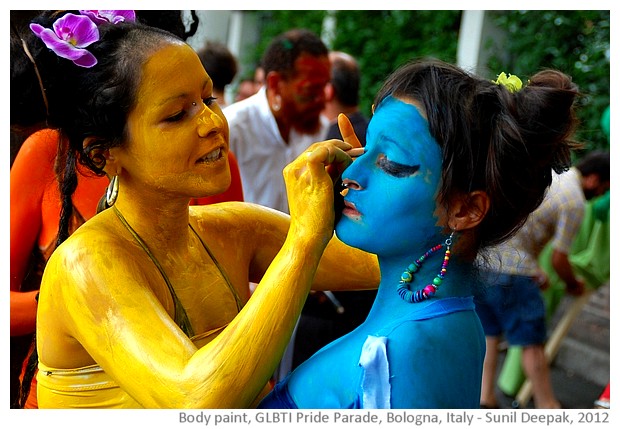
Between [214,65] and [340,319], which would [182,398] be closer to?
[340,319]

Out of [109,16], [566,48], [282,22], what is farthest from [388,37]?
[109,16]

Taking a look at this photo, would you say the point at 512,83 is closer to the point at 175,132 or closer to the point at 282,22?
the point at 175,132

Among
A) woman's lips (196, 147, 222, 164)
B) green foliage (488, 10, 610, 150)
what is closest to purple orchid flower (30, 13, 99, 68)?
woman's lips (196, 147, 222, 164)

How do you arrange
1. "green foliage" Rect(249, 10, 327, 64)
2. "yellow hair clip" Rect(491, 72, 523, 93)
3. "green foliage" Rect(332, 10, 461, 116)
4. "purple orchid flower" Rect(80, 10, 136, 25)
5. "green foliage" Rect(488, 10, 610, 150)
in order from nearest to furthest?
"yellow hair clip" Rect(491, 72, 523, 93) → "purple orchid flower" Rect(80, 10, 136, 25) → "green foliage" Rect(488, 10, 610, 150) → "green foliage" Rect(332, 10, 461, 116) → "green foliage" Rect(249, 10, 327, 64)

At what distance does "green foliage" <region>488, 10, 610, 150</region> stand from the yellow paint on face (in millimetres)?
5029

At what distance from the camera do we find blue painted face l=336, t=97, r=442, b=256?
1.65 metres

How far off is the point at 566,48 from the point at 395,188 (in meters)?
5.62

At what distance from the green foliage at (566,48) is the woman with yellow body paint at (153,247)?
5.02 meters

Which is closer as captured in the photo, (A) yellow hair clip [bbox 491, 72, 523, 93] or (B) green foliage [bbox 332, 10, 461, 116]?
(A) yellow hair clip [bbox 491, 72, 523, 93]

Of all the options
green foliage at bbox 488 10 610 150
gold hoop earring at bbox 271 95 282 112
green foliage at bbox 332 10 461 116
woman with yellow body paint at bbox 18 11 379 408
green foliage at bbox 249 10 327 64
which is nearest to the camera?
woman with yellow body paint at bbox 18 11 379 408

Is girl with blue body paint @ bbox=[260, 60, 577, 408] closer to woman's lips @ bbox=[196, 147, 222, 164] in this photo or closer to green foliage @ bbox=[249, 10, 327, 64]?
woman's lips @ bbox=[196, 147, 222, 164]

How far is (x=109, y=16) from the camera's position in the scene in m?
1.86

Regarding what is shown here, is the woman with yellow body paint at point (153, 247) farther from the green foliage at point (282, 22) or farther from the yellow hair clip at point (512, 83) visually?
the green foliage at point (282, 22)

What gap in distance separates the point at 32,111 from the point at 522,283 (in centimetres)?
317
